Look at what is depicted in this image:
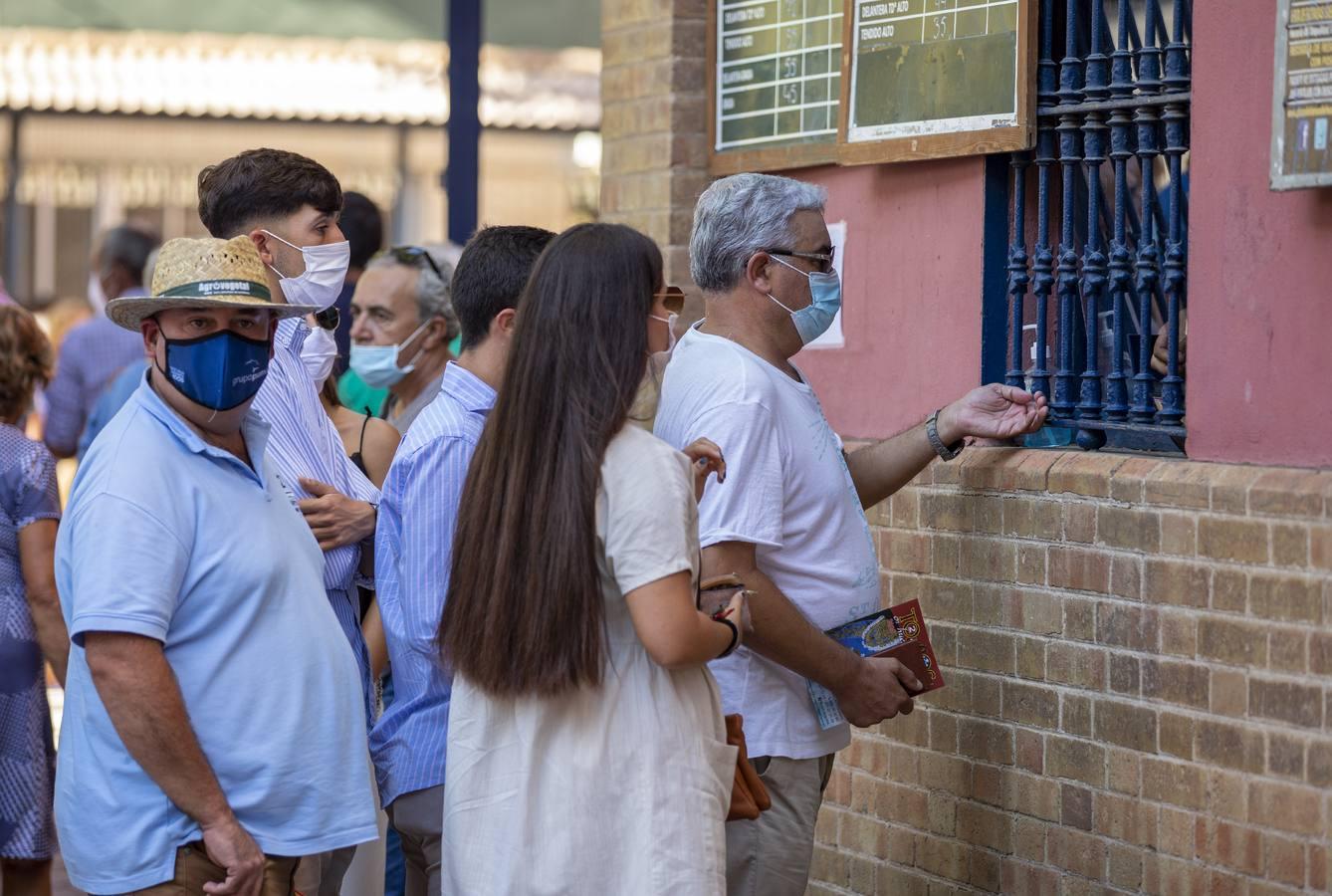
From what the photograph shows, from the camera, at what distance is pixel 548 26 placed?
1995 centimetres

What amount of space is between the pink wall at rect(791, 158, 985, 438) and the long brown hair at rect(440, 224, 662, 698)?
179 cm

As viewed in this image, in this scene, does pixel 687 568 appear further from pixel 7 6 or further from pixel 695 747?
pixel 7 6

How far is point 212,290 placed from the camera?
3.33m

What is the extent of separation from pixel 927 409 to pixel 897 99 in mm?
837

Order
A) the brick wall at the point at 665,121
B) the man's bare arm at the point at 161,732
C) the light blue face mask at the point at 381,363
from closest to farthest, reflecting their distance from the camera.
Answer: the man's bare arm at the point at 161,732
the light blue face mask at the point at 381,363
the brick wall at the point at 665,121

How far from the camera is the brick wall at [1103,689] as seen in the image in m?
3.75

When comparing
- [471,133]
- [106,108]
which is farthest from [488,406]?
[106,108]

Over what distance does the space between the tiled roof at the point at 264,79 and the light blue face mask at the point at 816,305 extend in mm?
14940

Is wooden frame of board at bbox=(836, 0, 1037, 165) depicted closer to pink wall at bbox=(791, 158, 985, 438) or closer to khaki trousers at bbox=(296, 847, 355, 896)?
pink wall at bbox=(791, 158, 985, 438)

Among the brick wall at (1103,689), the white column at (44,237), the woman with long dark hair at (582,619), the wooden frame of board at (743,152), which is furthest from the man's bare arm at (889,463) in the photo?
the white column at (44,237)

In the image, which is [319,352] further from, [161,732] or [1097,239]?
[1097,239]

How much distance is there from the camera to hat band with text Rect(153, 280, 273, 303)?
3318 mm

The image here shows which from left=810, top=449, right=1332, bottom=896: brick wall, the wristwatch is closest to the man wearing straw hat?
the wristwatch

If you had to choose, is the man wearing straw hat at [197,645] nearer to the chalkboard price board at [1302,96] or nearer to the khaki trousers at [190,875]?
the khaki trousers at [190,875]
